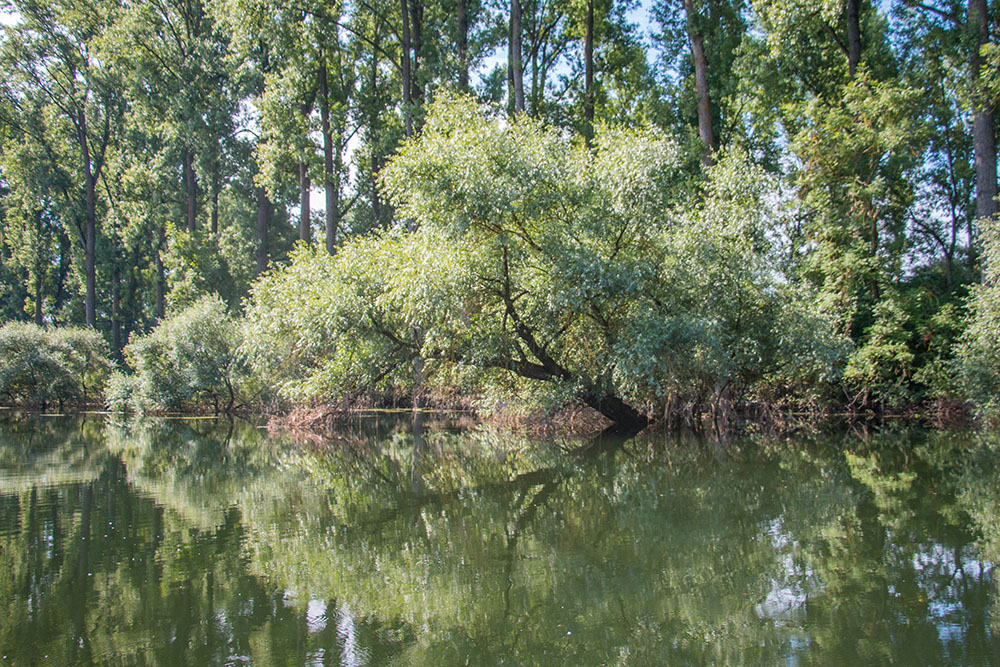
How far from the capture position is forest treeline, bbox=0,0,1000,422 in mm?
14266

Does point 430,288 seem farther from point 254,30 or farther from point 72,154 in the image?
point 72,154

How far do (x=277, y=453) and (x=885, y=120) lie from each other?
640 inches

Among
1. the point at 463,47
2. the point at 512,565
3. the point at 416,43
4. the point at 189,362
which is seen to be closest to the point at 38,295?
the point at 189,362

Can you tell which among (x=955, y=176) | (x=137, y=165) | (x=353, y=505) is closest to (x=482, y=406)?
(x=353, y=505)

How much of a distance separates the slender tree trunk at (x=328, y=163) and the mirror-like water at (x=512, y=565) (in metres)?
14.5

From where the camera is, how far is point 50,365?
28422 millimetres

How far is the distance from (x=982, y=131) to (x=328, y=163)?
60.7 ft

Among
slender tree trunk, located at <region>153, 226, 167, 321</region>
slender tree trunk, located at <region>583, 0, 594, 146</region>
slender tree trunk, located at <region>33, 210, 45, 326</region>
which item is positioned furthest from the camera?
slender tree trunk, located at <region>33, 210, 45, 326</region>

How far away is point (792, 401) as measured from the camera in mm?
18266

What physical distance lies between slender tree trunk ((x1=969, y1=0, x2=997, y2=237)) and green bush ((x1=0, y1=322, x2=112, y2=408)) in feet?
98.7

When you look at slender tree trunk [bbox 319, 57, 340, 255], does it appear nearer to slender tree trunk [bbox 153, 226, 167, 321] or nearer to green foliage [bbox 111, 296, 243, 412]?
green foliage [bbox 111, 296, 243, 412]

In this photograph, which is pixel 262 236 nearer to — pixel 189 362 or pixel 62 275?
pixel 189 362

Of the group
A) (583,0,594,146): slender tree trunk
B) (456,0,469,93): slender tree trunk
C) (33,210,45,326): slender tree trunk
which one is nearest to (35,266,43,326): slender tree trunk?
(33,210,45,326): slender tree trunk

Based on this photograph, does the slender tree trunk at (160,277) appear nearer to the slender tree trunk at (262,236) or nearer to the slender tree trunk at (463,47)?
the slender tree trunk at (262,236)
